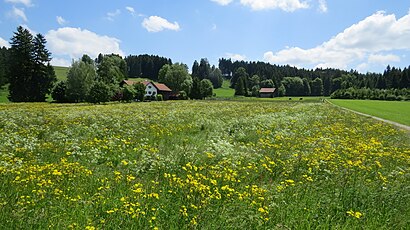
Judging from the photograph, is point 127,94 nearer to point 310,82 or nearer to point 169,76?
point 169,76

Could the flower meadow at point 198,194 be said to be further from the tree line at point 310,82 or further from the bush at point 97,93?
the tree line at point 310,82

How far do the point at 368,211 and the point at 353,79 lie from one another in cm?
17771

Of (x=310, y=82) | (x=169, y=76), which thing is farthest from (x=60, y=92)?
(x=310, y=82)

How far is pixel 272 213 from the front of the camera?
4.98m

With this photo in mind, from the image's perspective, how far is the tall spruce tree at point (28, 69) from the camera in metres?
64.2

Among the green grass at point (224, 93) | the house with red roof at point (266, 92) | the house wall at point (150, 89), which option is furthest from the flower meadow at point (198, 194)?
the house with red roof at point (266, 92)

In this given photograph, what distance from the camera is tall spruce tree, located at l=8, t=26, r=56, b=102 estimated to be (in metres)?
64.2

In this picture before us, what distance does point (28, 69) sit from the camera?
65750 mm

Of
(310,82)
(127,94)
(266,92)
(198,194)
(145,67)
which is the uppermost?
(145,67)

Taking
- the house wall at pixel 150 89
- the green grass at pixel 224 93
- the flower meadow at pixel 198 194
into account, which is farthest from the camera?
the green grass at pixel 224 93

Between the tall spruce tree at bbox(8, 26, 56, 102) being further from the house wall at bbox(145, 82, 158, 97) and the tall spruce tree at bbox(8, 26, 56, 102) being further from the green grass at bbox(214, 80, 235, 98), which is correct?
the green grass at bbox(214, 80, 235, 98)

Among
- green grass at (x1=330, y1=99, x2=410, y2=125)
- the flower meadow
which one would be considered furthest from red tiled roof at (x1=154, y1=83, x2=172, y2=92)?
the flower meadow

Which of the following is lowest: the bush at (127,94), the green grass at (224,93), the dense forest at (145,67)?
the green grass at (224,93)

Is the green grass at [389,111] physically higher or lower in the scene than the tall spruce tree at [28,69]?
lower
